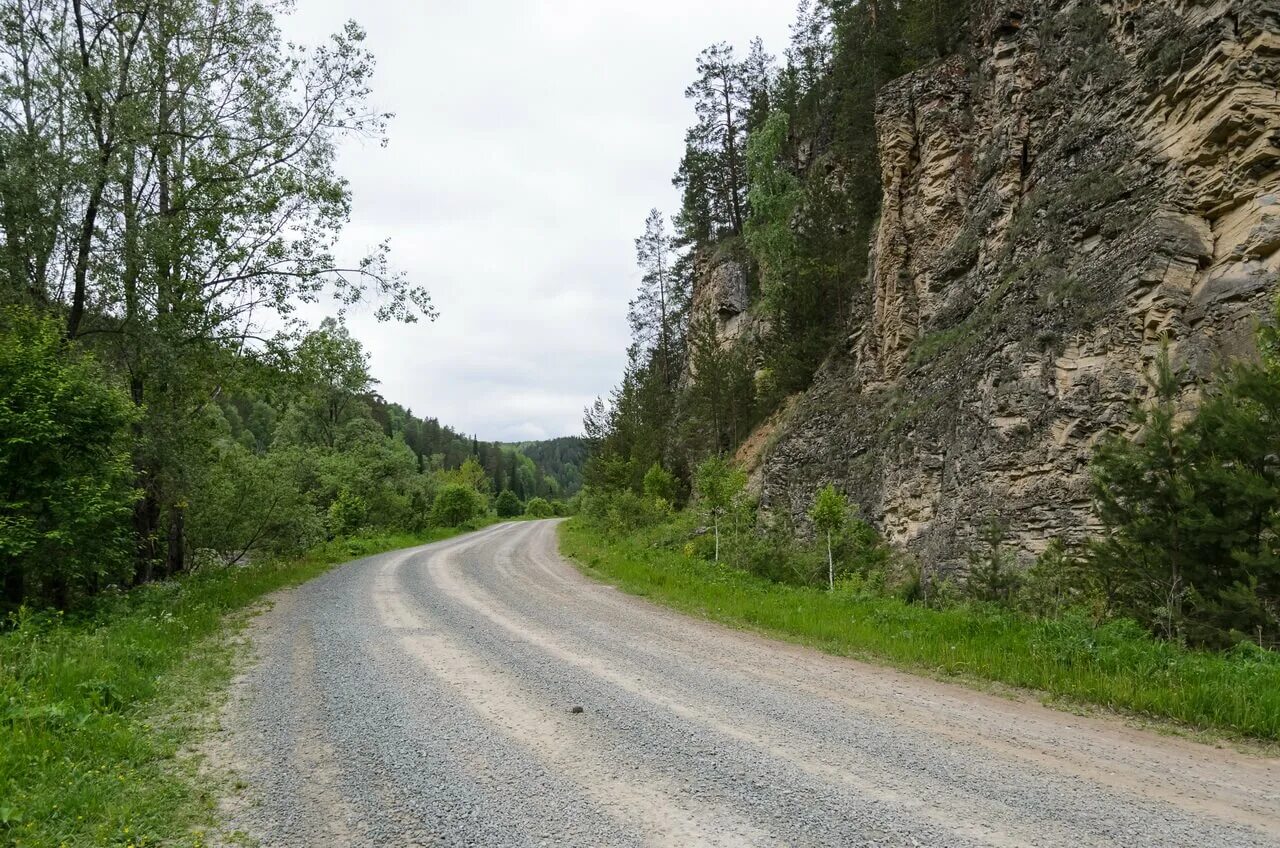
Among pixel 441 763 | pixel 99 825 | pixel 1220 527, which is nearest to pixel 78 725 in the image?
pixel 99 825

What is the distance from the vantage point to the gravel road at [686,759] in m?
3.75

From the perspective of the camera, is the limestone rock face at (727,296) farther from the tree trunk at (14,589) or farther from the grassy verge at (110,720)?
the tree trunk at (14,589)

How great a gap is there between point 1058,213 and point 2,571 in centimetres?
1974

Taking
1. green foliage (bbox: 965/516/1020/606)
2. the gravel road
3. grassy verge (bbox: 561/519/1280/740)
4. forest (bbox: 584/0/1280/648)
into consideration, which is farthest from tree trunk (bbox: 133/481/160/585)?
green foliage (bbox: 965/516/1020/606)

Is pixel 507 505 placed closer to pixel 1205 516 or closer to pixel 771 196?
pixel 771 196

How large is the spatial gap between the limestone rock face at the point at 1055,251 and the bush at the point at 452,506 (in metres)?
25.2

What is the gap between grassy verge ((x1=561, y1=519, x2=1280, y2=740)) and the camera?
220 inches

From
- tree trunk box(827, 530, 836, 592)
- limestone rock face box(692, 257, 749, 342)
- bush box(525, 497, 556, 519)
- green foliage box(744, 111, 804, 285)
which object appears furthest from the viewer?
bush box(525, 497, 556, 519)

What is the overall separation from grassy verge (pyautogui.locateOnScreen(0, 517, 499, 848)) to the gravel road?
1.24 feet

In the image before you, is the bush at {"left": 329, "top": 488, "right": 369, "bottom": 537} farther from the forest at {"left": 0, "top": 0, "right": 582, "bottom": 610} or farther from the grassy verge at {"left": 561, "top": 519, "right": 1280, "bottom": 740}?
the grassy verge at {"left": 561, "top": 519, "right": 1280, "bottom": 740}

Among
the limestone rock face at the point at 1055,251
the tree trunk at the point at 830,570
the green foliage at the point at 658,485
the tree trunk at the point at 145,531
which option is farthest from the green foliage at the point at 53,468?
the green foliage at the point at 658,485

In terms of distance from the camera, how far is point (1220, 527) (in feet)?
23.6

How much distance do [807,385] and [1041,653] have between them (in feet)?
71.2

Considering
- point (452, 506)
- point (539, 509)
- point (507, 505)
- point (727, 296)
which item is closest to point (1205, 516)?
point (727, 296)
